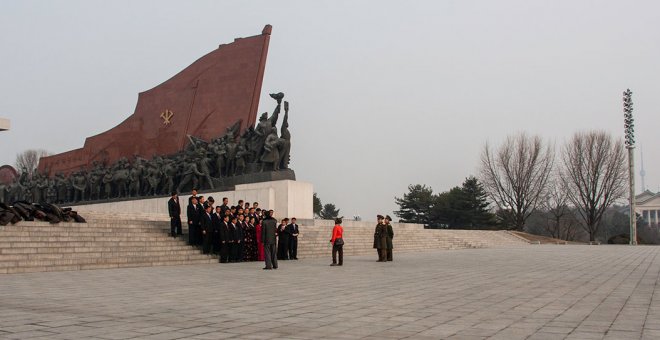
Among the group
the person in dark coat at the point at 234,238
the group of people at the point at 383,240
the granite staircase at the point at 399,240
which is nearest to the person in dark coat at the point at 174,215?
the person in dark coat at the point at 234,238

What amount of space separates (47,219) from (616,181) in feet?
112

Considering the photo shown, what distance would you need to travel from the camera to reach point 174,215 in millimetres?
13539

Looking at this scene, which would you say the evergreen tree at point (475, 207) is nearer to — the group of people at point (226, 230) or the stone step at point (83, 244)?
the group of people at point (226, 230)

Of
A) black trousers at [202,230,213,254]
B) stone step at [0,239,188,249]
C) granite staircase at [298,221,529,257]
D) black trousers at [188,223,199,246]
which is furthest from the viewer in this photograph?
granite staircase at [298,221,529,257]

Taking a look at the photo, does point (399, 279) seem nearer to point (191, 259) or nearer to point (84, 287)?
point (84, 287)

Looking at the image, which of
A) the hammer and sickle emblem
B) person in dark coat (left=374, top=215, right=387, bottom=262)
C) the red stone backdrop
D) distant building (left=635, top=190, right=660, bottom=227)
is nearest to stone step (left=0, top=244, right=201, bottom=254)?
person in dark coat (left=374, top=215, right=387, bottom=262)

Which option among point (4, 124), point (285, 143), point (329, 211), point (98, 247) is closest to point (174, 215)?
point (98, 247)

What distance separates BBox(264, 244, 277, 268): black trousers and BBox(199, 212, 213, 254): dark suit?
2.30m

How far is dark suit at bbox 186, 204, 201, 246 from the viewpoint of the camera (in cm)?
1337

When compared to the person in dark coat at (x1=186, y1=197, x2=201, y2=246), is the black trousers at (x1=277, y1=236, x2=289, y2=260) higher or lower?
lower

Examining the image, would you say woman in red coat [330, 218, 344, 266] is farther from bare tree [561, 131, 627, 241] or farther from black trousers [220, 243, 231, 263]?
bare tree [561, 131, 627, 241]

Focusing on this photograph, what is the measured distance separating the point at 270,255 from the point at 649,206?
7609cm

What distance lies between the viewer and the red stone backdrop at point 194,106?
967 inches

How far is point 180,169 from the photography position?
2448 cm
